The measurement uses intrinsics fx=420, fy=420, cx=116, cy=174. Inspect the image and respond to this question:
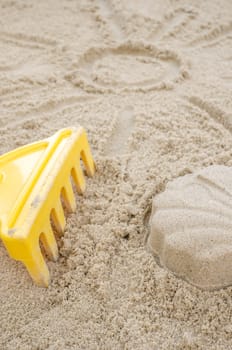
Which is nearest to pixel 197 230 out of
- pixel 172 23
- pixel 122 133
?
pixel 122 133

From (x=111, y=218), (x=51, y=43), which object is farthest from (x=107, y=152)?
(x=51, y=43)

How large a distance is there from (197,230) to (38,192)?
0.45 m

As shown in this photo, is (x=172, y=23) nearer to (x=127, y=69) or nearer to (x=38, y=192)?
(x=127, y=69)

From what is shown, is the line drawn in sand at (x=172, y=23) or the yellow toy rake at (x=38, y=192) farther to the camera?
the line drawn in sand at (x=172, y=23)

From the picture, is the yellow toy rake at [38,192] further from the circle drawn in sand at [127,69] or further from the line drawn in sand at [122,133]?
the circle drawn in sand at [127,69]

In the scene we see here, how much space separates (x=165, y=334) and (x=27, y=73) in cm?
144

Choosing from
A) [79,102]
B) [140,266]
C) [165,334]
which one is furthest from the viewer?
[79,102]

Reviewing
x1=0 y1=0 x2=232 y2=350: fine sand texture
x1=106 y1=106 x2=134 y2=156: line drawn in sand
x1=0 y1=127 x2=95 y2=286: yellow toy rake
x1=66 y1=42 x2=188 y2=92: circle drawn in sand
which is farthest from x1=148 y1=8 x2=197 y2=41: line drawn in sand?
x1=0 y1=127 x2=95 y2=286: yellow toy rake

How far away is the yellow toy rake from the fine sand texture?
2.5 inches

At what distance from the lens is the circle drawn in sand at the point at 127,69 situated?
193 centimetres

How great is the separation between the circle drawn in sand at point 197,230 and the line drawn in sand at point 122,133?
35cm

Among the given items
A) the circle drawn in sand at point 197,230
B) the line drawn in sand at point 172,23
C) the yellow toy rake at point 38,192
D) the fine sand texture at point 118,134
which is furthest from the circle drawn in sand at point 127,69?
the circle drawn in sand at point 197,230

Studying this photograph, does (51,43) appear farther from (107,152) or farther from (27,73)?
(107,152)

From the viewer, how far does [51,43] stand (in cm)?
228
